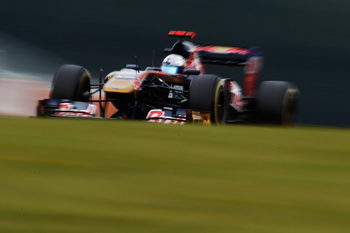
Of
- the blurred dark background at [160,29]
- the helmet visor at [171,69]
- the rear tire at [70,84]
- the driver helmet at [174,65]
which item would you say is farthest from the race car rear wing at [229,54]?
the blurred dark background at [160,29]

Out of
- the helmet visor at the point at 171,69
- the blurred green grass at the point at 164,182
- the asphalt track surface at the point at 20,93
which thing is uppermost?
the helmet visor at the point at 171,69

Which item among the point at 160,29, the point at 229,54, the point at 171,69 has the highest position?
the point at 160,29

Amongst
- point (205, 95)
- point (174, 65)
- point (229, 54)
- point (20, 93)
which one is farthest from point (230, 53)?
point (20, 93)

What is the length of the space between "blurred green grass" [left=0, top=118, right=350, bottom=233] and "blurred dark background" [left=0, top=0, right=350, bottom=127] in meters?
9.20

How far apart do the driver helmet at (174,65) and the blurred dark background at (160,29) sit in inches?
192

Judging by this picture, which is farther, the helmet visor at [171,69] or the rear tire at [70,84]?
the helmet visor at [171,69]

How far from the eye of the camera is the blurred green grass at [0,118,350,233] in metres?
4.60

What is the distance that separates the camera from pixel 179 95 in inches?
466

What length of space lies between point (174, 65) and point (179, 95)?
2.72 feet

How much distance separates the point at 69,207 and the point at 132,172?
113 cm

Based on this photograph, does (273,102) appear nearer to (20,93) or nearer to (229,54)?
(229,54)

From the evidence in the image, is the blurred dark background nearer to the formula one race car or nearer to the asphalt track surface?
the asphalt track surface

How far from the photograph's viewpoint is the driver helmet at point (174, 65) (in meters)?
12.5

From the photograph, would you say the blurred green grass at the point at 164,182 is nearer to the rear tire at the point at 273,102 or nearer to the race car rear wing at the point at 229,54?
the rear tire at the point at 273,102
